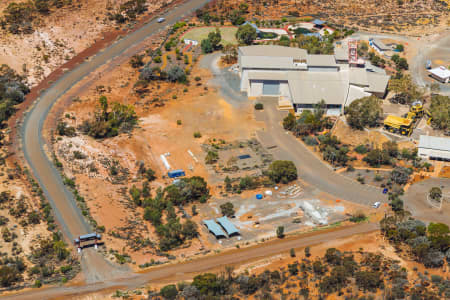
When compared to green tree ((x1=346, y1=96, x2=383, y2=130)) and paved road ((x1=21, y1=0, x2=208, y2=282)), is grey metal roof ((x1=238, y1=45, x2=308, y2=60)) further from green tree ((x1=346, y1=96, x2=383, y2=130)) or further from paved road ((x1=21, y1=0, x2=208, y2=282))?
paved road ((x1=21, y1=0, x2=208, y2=282))

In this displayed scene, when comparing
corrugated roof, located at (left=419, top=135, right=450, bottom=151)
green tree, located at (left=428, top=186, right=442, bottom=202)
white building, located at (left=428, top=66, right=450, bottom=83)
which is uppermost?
white building, located at (left=428, top=66, right=450, bottom=83)

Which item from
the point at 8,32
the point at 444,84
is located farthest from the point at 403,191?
the point at 8,32

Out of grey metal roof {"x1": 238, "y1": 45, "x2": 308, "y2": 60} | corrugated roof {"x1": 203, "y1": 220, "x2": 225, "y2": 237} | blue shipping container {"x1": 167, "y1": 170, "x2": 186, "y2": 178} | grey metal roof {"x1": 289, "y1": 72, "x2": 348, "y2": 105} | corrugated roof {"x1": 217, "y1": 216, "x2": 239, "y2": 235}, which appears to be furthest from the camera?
grey metal roof {"x1": 238, "y1": 45, "x2": 308, "y2": 60}

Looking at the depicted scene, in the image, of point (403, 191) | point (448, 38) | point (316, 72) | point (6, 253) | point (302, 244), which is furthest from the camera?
point (448, 38)

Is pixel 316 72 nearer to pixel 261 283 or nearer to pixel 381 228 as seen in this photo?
pixel 381 228

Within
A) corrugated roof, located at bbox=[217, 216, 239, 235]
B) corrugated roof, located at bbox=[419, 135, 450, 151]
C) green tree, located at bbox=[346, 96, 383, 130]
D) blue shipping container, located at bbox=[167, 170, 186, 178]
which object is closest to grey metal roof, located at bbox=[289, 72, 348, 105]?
green tree, located at bbox=[346, 96, 383, 130]

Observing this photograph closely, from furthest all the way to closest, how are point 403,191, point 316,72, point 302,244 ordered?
point 316,72, point 403,191, point 302,244

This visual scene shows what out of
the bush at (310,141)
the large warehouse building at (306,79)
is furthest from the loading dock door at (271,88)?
the bush at (310,141)
